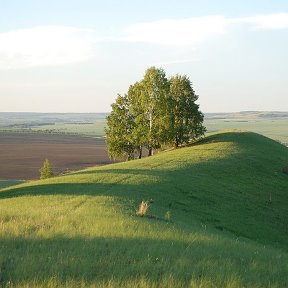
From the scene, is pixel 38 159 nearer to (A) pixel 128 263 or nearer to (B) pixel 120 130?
(B) pixel 120 130

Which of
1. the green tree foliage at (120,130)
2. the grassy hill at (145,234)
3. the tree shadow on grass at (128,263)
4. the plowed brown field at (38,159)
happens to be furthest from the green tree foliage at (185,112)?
the tree shadow on grass at (128,263)

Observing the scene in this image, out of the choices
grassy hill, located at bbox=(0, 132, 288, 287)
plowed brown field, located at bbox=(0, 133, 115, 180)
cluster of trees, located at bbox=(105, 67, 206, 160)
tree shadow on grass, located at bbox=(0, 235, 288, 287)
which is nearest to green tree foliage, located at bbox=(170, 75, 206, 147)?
cluster of trees, located at bbox=(105, 67, 206, 160)

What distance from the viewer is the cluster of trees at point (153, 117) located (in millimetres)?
66000

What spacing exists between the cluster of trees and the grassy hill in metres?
24.8

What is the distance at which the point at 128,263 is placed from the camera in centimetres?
1151

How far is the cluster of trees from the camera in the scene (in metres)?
66.0

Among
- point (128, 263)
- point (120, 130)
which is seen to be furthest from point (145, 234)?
point (120, 130)

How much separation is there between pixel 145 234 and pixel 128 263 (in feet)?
12.4

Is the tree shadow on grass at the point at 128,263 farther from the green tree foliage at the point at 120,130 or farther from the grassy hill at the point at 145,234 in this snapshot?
the green tree foliage at the point at 120,130

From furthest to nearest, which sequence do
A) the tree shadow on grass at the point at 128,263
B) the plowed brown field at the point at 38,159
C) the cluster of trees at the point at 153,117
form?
1. the plowed brown field at the point at 38,159
2. the cluster of trees at the point at 153,117
3. the tree shadow on grass at the point at 128,263

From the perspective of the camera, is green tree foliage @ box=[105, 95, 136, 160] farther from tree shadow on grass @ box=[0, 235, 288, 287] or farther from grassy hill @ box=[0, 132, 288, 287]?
tree shadow on grass @ box=[0, 235, 288, 287]

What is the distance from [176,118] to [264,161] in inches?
779

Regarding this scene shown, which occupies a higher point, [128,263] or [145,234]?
[128,263]

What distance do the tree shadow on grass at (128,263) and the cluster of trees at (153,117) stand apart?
Answer: 50.9 meters
